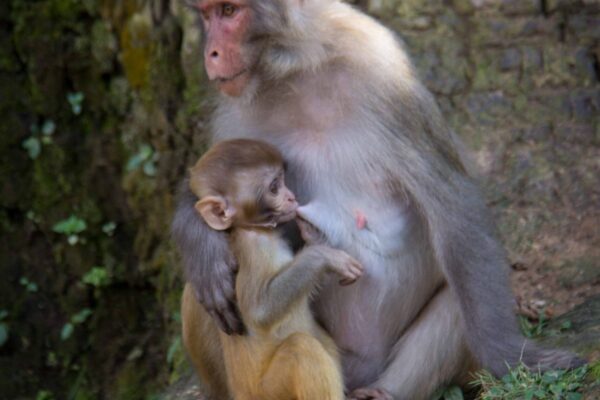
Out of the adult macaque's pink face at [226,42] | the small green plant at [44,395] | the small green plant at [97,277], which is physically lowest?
the small green plant at [44,395]

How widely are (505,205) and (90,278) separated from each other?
130 inches

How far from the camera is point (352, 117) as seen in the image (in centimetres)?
539

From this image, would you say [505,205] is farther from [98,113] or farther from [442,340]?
[98,113]

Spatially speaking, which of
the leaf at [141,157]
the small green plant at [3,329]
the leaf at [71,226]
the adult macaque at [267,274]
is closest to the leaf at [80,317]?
the small green plant at [3,329]

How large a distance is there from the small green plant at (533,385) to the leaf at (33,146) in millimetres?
4770

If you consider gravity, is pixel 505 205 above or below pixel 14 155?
above

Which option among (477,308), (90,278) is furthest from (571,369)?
(90,278)

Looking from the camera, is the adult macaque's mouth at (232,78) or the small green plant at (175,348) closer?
the adult macaque's mouth at (232,78)

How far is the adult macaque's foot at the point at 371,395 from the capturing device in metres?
5.37

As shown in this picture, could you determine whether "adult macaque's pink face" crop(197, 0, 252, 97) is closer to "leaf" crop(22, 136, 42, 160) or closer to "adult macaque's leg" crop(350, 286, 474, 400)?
"adult macaque's leg" crop(350, 286, 474, 400)

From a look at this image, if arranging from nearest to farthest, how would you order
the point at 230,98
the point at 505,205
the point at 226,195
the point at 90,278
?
1. the point at 226,195
2. the point at 230,98
3. the point at 505,205
4. the point at 90,278

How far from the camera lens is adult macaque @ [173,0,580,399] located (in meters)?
5.30

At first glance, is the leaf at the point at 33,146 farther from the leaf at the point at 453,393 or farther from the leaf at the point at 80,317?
the leaf at the point at 453,393

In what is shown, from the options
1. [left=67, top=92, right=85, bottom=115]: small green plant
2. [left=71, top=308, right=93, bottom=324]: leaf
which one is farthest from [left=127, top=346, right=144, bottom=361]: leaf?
[left=67, top=92, right=85, bottom=115]: small green plant
